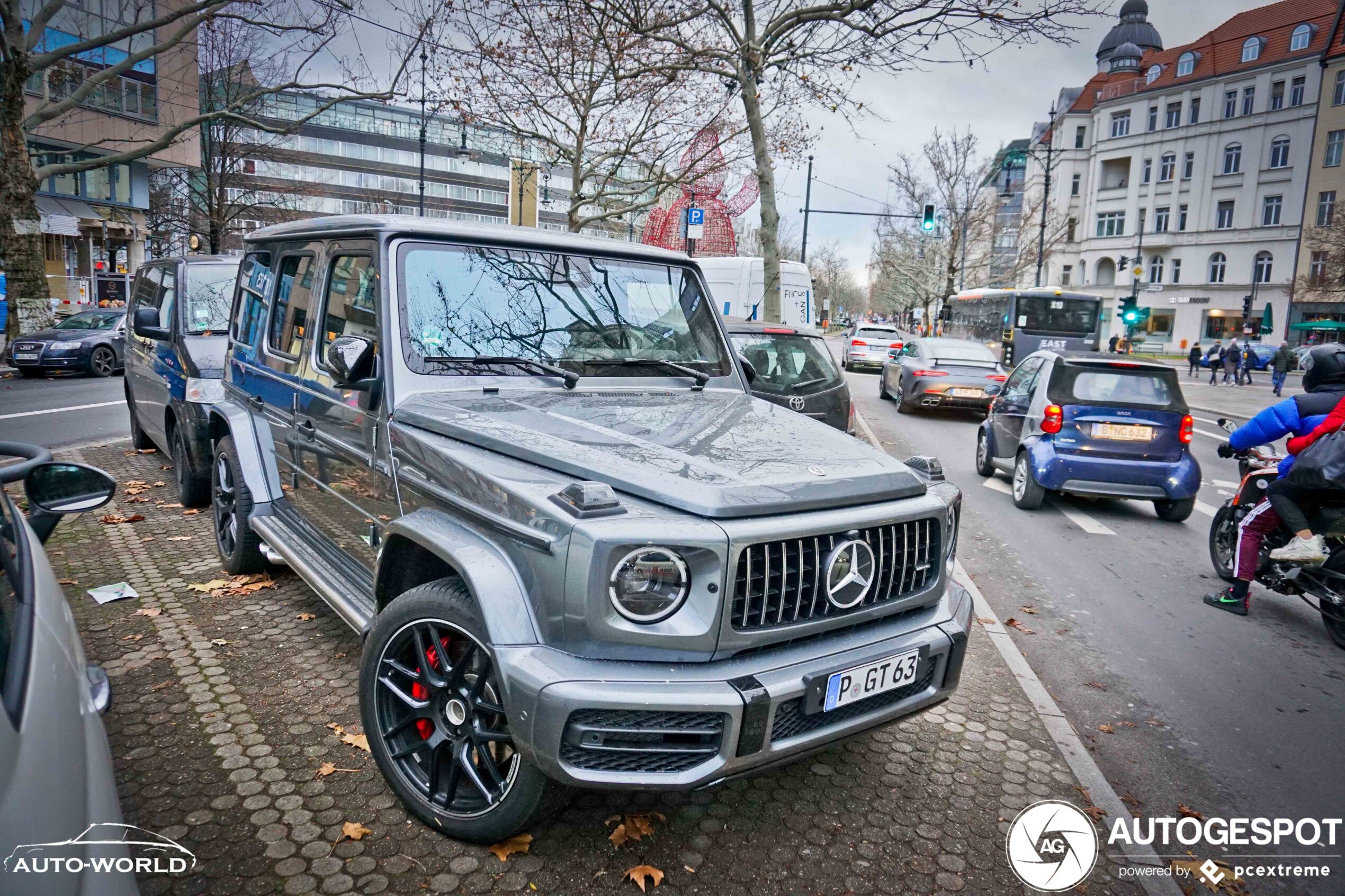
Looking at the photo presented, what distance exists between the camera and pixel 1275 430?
19.1ft

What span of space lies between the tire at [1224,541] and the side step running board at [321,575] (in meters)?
6.15

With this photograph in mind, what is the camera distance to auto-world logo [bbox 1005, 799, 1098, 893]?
304 centimetres

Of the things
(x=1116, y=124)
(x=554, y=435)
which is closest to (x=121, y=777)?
(x=554, y=435)

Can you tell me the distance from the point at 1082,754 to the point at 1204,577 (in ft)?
13.2

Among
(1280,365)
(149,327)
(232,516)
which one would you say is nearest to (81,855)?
(232,516)

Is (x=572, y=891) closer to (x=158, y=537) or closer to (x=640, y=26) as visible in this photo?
(x=158, y=537)

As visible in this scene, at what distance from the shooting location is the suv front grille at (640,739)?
7.96 ft

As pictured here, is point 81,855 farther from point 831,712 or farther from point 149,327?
point 149,327

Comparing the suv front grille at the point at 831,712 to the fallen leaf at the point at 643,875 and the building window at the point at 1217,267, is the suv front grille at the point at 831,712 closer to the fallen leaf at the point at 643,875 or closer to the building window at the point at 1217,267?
the fallen leaf at the point at 643,875

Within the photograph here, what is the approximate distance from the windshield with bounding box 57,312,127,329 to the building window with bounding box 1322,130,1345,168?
65.4 m

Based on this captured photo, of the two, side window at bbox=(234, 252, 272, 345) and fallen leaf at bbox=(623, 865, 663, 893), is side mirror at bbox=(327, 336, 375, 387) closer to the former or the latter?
side window at bbox=(234, 252, 272, 345)

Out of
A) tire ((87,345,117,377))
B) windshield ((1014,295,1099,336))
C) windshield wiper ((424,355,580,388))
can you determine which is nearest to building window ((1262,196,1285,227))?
windshield ((1014,295,1099,336))

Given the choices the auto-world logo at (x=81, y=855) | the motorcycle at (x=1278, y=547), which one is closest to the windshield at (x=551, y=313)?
the auto-world logo at (x=81, y=855)

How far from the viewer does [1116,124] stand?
68250 millimetres
